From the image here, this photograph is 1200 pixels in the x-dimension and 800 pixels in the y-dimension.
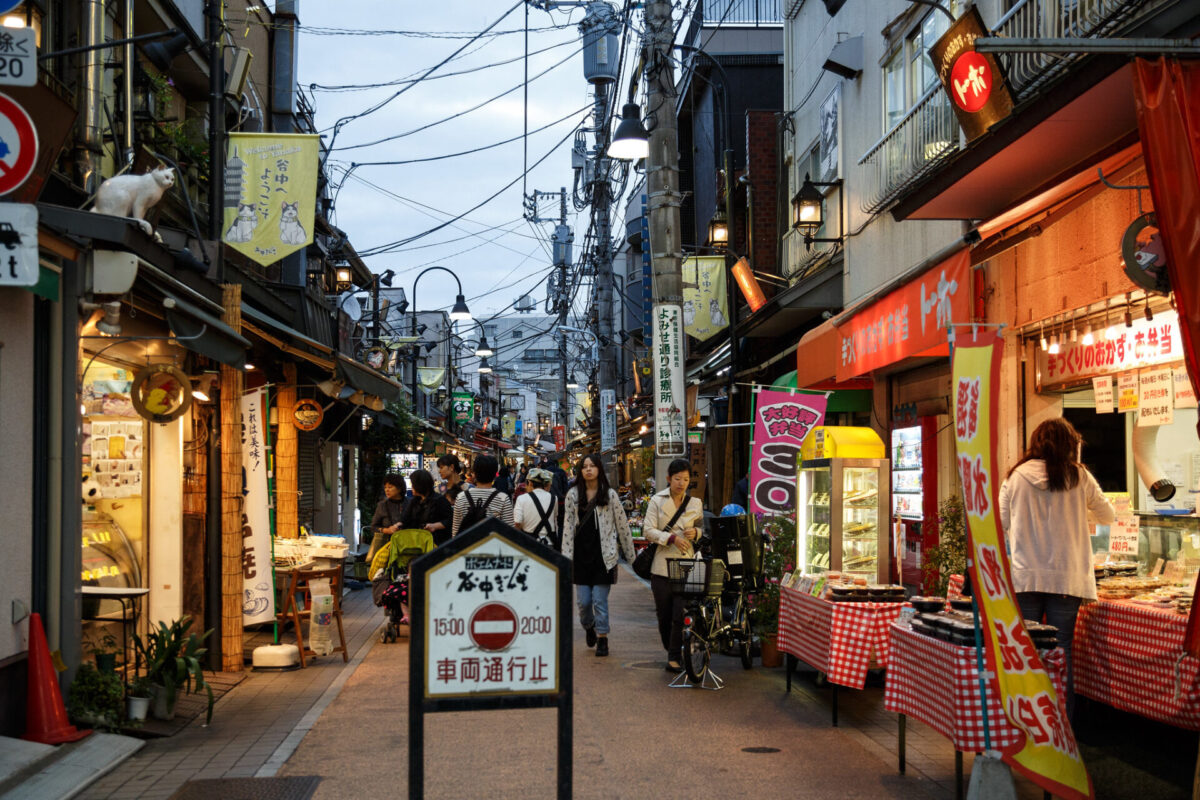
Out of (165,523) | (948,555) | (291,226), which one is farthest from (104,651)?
(948,555)

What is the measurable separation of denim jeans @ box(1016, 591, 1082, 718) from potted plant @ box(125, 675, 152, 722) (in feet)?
20.4

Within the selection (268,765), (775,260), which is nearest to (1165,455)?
(268,765)

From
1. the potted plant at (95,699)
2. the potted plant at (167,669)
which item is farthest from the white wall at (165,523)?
the potted plant at (95,699)

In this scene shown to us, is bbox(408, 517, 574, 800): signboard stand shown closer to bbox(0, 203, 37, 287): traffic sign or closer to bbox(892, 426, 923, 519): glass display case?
bbox(0, 203, 37, 287): traffic sign

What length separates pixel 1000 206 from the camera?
996 centimetres

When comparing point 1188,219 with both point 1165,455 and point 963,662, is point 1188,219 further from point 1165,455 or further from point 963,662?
point 1165,455

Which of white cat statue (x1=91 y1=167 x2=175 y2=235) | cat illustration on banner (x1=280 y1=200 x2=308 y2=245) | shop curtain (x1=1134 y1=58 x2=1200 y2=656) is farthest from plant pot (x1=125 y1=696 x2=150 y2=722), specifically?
shop curtain (x1=1134 y1=58 x2=1200 y2=656)

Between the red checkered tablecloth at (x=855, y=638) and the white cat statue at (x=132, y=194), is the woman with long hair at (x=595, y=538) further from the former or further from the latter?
the white cat statue at (x=132, y=194)

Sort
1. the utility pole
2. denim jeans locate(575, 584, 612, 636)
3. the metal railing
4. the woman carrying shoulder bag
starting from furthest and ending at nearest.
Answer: the utility pole → denim jeans locate(575, 584, 612, 636) → the woman carrying shoulder bag → the metal railing

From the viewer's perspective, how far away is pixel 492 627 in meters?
4.94

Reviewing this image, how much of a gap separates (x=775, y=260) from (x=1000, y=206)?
11.7 meters

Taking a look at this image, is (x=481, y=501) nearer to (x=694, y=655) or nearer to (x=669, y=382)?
(x=694, y=655)

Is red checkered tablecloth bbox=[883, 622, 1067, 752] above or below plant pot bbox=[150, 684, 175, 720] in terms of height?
above

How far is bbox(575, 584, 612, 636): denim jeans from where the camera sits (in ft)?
38.9
